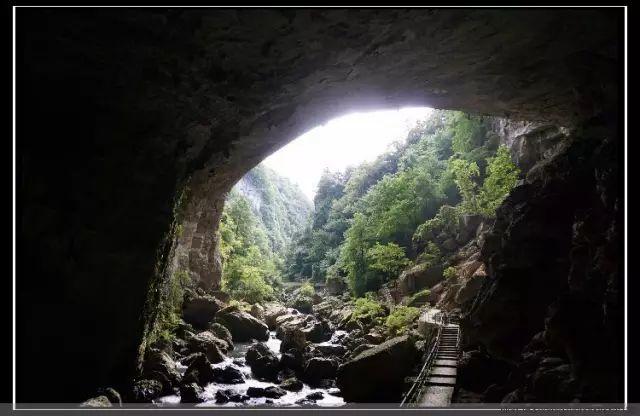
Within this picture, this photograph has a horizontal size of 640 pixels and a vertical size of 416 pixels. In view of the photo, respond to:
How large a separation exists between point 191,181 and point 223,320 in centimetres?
1098

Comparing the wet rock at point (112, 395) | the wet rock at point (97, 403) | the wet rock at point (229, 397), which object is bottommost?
the wet rock at point (229, 397)

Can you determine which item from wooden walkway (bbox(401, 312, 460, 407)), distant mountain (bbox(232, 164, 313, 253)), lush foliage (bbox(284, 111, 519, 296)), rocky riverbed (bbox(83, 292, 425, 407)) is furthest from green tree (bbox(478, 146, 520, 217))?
distant mountain (bbox(232, 164, 313, 253))

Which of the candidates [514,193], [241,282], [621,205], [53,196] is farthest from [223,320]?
[621,205]

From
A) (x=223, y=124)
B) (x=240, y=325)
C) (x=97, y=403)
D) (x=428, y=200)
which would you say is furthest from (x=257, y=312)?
(x=97, y=403)

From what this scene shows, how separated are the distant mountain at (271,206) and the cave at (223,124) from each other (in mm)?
75196

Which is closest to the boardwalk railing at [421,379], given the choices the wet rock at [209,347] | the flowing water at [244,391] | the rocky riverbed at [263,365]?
the rocky riverbed at [263,365]

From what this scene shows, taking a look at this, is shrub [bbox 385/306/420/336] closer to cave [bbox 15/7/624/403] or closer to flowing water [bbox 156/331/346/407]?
flowing water [bbox 156/331/346/407]

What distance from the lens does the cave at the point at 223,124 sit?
6.32m

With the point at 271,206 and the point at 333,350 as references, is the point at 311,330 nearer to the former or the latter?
the point at 333,350

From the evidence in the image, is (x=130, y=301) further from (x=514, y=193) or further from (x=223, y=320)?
(x=223, y=320)

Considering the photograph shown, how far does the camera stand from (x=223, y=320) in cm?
2017

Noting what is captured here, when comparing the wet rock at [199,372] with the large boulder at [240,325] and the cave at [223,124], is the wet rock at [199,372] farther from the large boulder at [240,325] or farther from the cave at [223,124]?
the large boulder at [240,325]

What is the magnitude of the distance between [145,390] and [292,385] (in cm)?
451

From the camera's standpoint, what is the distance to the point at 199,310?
69.1ft
